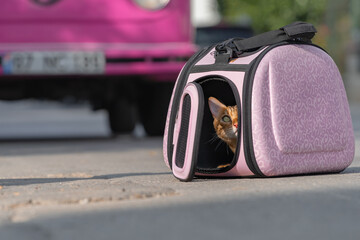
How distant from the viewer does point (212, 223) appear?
9.20 feet

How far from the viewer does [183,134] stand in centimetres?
404

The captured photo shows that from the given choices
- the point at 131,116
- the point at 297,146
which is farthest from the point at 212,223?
the point at 131,116

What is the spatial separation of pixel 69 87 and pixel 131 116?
0.94m

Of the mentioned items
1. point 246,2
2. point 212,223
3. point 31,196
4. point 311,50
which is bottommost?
point 246,2

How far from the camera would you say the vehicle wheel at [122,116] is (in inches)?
324

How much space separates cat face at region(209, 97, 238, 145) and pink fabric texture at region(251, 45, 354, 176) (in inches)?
7.2

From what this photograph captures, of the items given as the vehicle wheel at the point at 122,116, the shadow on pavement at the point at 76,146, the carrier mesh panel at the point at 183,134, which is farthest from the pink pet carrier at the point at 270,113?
the vehicle wheel at the point at 122,116

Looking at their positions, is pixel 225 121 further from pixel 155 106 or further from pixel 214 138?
pixel 155 106

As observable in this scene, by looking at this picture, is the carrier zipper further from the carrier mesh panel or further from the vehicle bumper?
the vehicle bumper

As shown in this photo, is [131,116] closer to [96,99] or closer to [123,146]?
[96,99]

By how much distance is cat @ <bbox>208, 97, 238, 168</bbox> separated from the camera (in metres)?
4.06

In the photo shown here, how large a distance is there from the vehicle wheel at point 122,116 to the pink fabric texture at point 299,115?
424cm

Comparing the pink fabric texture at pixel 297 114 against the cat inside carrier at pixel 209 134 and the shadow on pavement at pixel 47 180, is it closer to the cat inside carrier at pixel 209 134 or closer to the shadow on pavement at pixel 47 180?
the cat inside carrier at pixel 209 134

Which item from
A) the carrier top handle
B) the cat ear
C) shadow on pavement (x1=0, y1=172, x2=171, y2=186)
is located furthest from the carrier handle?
shadow on pavement (x1=0, y1=172, x2=171, y2=186)
